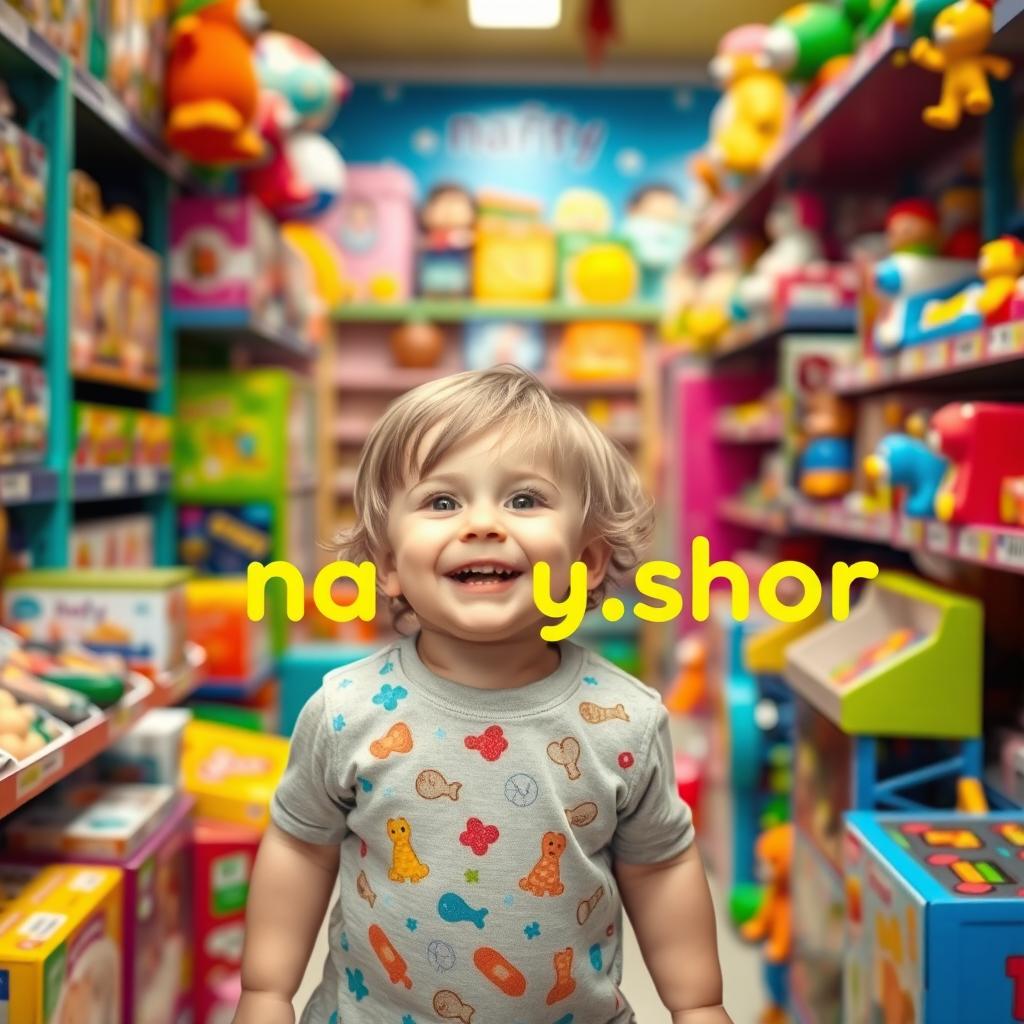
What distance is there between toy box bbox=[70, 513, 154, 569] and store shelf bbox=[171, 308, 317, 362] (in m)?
0.60

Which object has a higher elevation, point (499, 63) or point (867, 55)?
point (499, 63)

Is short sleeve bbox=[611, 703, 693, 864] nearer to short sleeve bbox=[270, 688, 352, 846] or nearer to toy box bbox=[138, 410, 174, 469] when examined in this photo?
short sleeve bbox=[270, 688, 352, 846]

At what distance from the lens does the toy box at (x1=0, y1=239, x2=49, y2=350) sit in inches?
90.1

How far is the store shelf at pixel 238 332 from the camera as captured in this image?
11.5ft

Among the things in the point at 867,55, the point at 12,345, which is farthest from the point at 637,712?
the point at 12,345

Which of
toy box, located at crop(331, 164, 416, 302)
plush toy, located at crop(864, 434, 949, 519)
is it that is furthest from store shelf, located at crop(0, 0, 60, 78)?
toy box, located at crop(331, 164, 416, 302)

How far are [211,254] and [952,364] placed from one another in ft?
7.66

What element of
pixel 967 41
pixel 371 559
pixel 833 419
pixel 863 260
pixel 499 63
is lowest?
pixel 371 559

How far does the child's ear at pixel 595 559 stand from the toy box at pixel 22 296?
1.48 m

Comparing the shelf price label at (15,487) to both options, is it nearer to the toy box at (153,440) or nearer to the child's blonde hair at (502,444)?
the toy box at (153,440)

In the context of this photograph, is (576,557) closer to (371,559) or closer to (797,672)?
(371,559)

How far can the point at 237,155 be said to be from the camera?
3.33 meters

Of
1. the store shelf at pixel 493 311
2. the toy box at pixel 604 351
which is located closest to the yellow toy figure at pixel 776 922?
the toy box at pixel 604 351

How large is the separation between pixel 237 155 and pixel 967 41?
211 cm
